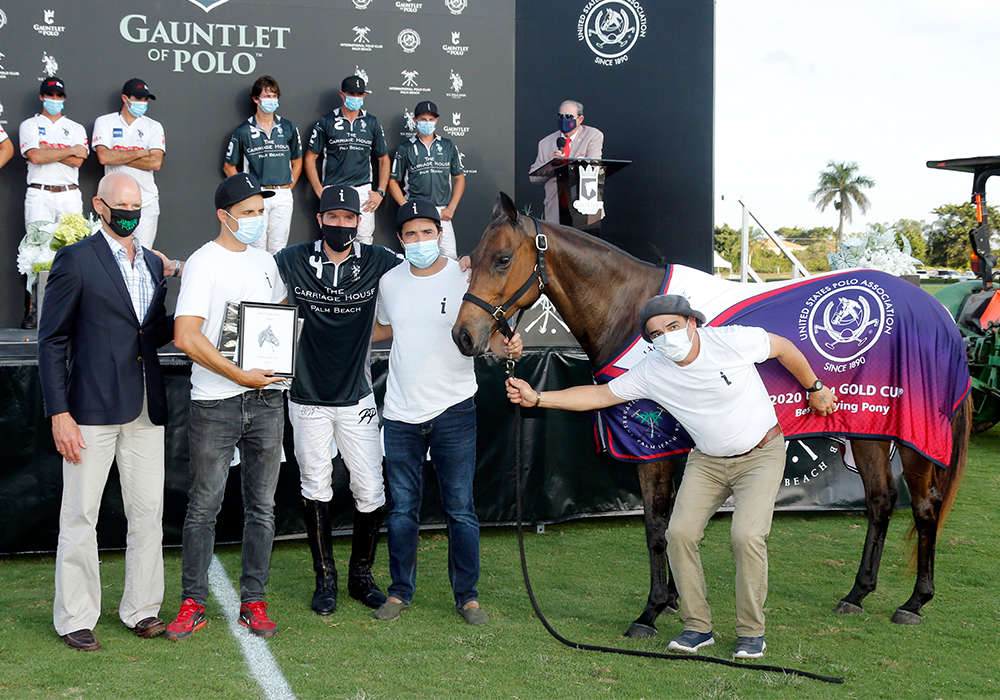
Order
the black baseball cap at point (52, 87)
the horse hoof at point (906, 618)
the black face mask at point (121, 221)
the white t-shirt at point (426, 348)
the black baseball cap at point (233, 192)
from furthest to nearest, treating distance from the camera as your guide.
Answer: the black baseball cap at point (52, 87) → the horse hoof at point (906, 618) → the white t-shirt at point (426, 348) → the black baseball cap at point (233, 192) → the black face mask at point (121, 221)

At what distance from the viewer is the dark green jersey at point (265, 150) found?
8133mm

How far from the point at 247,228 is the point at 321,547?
5.34ft

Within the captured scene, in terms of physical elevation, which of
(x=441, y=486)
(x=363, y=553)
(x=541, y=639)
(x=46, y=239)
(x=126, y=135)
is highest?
(x=126, y=135)

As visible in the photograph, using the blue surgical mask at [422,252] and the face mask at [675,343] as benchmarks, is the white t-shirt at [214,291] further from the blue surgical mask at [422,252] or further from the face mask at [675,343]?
the face mask at [675,343]

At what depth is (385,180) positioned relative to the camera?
863 centimetres

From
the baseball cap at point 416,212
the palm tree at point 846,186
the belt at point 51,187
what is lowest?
the baseball cap at point 416,212

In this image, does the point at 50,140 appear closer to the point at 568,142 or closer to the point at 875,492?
the point at 568,142

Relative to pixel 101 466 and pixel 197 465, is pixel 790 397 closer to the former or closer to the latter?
pixel 197 465

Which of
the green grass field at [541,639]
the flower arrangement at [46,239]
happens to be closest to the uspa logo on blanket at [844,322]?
the green grass field at [541,639]

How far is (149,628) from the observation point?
3.86 m

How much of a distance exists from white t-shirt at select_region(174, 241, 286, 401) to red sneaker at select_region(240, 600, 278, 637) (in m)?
0.98

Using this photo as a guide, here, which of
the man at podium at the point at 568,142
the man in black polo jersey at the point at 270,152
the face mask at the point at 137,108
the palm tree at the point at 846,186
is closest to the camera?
the face mask at the point at 137,108

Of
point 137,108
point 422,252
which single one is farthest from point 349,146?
point 422,252

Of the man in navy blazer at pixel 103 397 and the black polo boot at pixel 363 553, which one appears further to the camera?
the black polo boot at pixel 363 553
